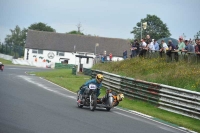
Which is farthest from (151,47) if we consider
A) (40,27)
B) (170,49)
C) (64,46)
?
(40,27)

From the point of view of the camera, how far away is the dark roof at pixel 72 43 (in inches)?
4043

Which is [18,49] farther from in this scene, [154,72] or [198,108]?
[198,108]

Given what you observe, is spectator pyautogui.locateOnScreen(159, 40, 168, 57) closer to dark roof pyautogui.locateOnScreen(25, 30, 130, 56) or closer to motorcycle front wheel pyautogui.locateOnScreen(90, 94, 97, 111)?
motorcycle front wheel pyautogui.locateOnScreen(90, 94, 97, 111)

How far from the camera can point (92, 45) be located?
→ 10394cm

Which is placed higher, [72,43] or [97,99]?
[72,43]

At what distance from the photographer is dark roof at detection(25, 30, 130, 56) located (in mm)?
102688

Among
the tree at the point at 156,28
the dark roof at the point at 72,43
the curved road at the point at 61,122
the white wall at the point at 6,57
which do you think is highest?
the tree at the point at 156,28

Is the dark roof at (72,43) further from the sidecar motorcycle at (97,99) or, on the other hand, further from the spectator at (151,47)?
the sidecar motorcycle at (97,99)

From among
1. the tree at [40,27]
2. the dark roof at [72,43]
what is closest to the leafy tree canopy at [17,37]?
the tree at [40,27]

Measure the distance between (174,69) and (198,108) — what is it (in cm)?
850

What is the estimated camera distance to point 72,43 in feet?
342

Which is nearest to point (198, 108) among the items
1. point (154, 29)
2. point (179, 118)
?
point (179, 118)

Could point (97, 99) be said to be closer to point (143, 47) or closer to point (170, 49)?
point (170, 49)

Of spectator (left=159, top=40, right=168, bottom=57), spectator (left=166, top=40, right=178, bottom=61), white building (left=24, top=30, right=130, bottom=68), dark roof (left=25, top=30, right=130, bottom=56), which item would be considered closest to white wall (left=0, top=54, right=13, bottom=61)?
white building (left=24, top=30, right=130, bottom=68)
